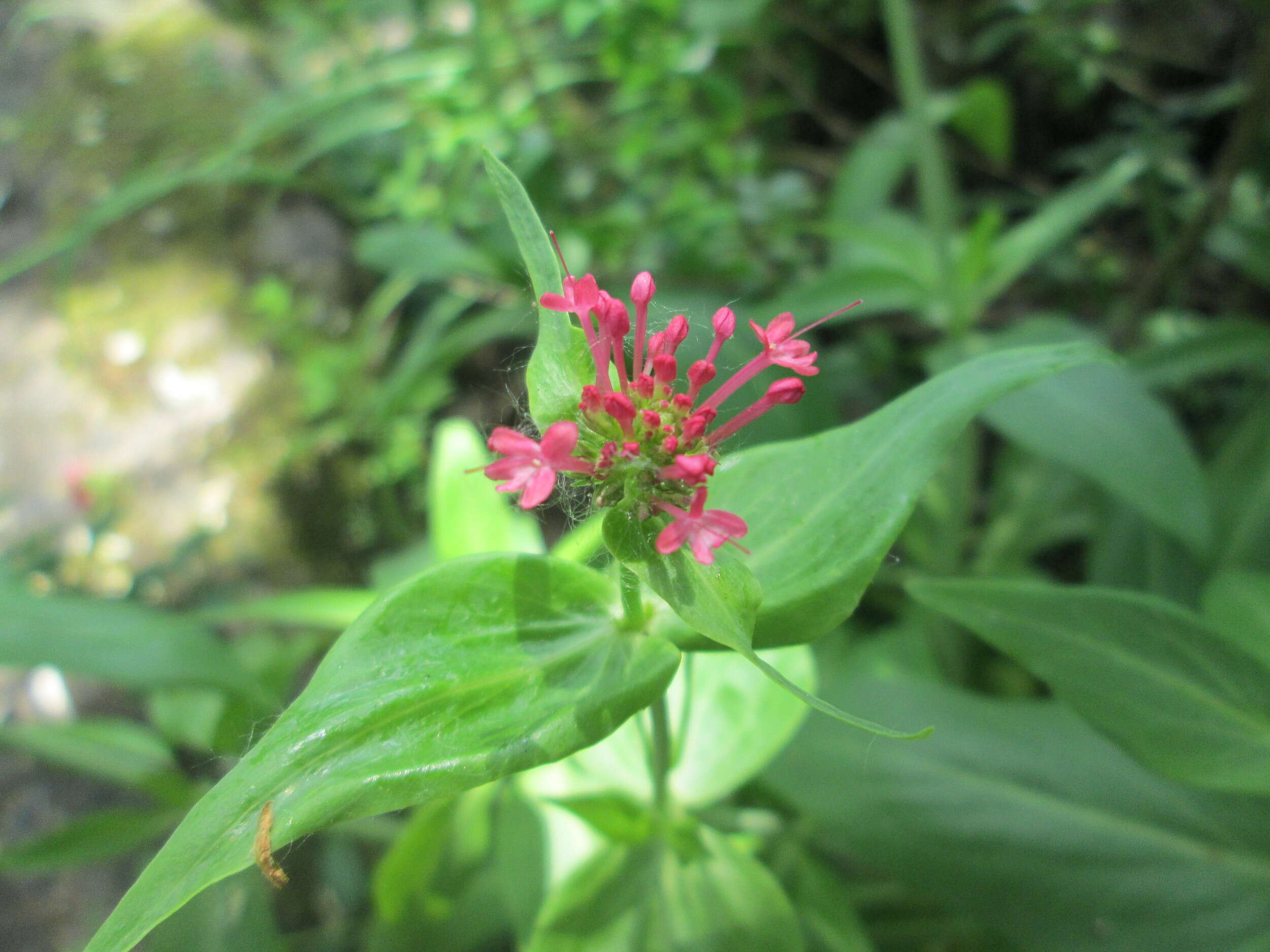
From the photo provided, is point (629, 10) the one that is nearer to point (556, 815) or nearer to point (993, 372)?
point (993, 372)

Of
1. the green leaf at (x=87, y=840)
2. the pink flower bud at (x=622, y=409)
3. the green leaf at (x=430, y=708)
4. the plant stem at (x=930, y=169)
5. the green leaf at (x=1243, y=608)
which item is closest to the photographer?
the green leaf at (x=430, y=708)

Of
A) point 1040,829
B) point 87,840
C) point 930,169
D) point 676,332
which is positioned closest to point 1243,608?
point 1040,829

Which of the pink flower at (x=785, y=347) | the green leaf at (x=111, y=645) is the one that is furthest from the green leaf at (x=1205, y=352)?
the green leaf at (x=111, y=645)

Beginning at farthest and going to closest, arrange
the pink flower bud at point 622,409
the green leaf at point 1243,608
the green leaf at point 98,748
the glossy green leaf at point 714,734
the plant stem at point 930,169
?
1. the plant stem at point 930,169
2. the green leaf at point 98,748
3. the glossy green leaf at point 714,734
4. the green leaf at point 1243,608
5. the pink flower bud at point 622,409

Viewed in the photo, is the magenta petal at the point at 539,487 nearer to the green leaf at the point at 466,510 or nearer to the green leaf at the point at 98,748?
the green leaf at the point at 466,510

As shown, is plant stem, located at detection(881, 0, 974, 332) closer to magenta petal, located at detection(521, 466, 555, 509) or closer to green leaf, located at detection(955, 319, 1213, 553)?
green leaf, located at detection(955, 319, 1213, 553)

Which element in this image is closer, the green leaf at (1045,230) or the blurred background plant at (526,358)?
the blurred background plant at (526,358)

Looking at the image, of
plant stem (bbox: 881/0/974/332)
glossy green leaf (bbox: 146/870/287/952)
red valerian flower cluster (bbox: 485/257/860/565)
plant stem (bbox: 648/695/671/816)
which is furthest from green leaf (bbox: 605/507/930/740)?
plant stem (bbox: 881/0/974/332)
